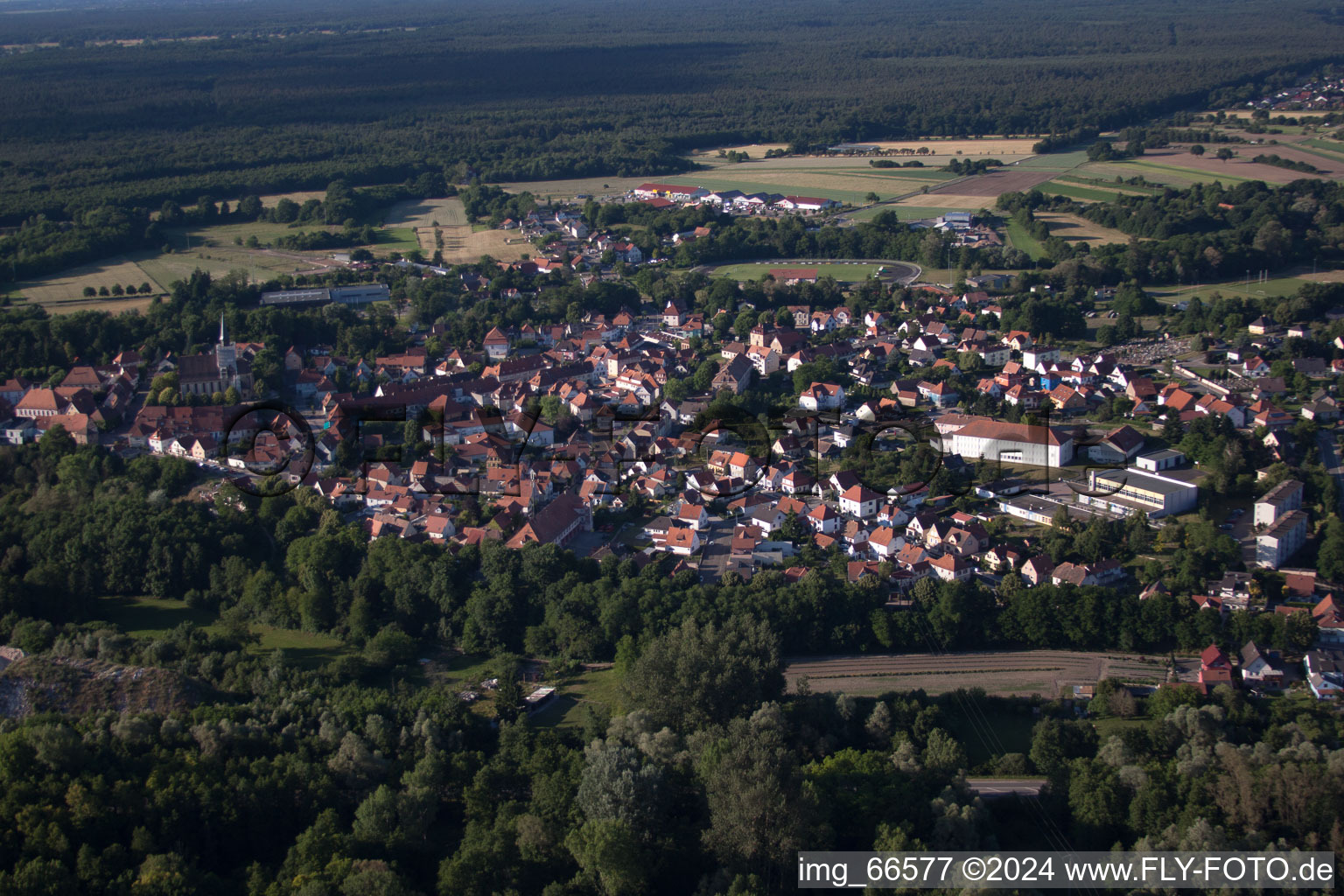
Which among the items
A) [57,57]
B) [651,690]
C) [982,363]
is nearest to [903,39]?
[57,57]

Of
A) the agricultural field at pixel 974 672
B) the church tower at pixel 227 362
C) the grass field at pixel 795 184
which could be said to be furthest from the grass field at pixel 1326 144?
the church tower at pixel 227 362

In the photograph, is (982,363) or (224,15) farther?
(224,15)

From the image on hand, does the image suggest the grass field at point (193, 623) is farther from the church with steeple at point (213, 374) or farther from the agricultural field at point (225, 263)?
the agricultural field at point (225, 263)

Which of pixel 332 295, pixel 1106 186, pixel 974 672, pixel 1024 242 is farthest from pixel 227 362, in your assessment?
pixel 1106 186

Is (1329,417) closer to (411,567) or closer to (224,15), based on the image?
(411,567)

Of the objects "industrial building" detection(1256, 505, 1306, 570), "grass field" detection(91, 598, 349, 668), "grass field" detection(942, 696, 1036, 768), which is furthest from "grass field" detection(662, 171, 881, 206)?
"grass field" detection(942, 696, 1036, 768)

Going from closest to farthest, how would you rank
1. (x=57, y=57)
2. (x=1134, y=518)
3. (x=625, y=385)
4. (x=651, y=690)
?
(x=651, y=690), (x=1134, y=518), (x=625, y=385), (x=57, y=57)
